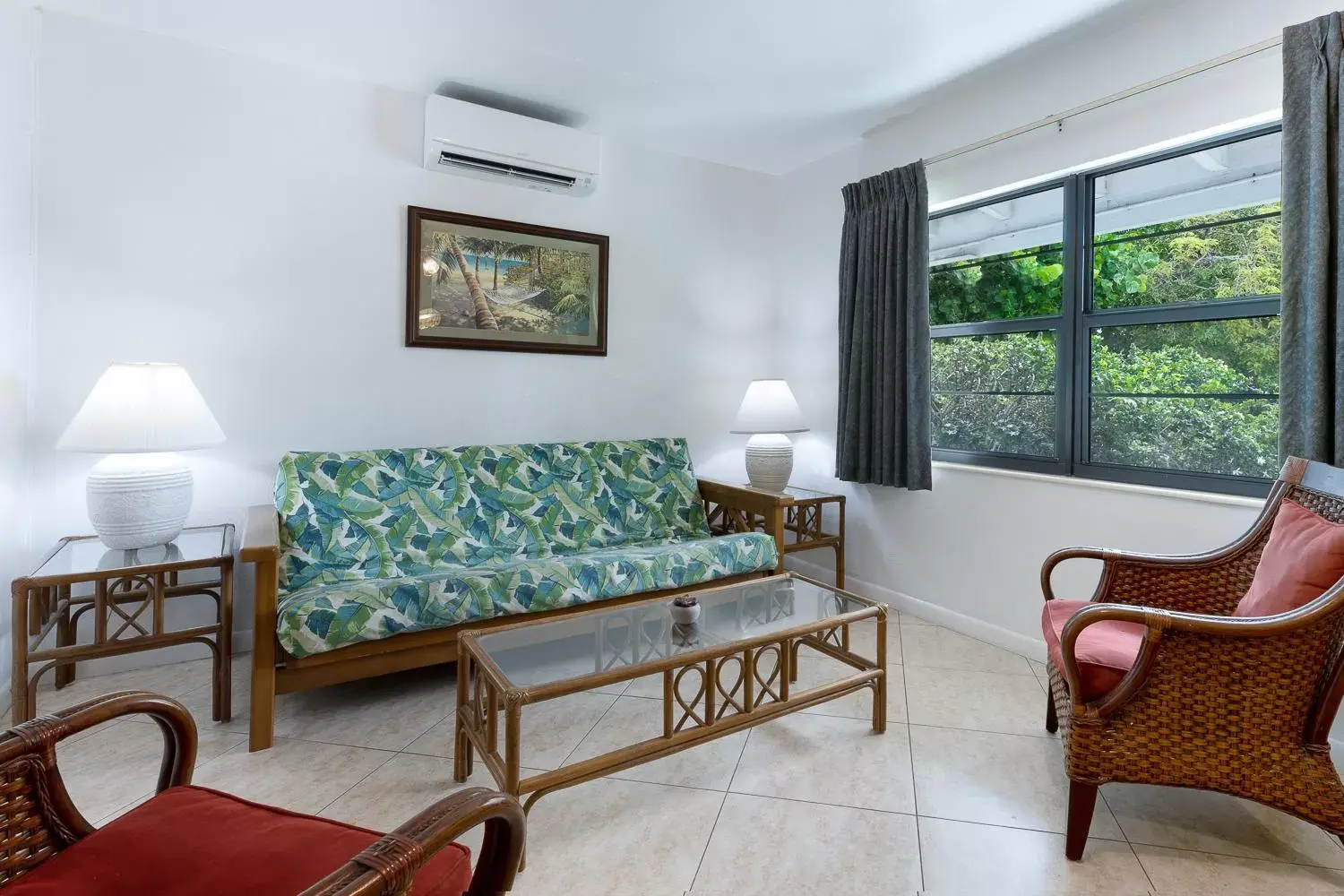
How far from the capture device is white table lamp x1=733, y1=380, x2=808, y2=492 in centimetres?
323

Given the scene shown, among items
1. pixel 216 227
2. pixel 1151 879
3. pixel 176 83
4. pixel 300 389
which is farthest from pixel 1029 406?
pixel 176 83

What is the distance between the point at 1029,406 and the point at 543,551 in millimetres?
2143

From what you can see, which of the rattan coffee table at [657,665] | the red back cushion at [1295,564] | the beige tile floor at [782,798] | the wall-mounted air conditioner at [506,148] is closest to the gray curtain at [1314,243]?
the red back cushion at [1295,564]

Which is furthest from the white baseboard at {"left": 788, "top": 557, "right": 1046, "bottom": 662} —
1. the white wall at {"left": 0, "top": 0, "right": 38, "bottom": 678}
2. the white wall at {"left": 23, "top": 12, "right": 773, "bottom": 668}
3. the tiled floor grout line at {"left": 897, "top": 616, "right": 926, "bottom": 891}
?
the white wall at {"left": 0, "top": 0, "right": 38, "bottom": 678}

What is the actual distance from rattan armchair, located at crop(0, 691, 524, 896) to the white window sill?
89.8 inches

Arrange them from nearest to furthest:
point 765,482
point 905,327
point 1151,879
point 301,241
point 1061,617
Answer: point 1151,879
point 1061,617
point 301,241
point 905,327
point 765,482

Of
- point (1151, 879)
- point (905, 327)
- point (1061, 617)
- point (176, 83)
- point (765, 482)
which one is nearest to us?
point (1151, 879)

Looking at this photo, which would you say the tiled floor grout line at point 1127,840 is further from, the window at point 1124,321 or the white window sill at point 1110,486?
the window at point 1124,321

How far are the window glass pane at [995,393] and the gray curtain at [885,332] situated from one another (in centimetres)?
25

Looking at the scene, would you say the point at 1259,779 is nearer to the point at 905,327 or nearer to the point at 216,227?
the point at 905,327

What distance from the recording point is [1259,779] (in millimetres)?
1379

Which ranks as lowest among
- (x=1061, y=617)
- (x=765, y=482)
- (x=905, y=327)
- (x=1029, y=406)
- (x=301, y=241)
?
(x=1061, y=617)

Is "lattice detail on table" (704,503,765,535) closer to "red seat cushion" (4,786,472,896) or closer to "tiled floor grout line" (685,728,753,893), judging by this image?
"tiled floor grout line" (685,728,753,893)

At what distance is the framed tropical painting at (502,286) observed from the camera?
9.36ft
